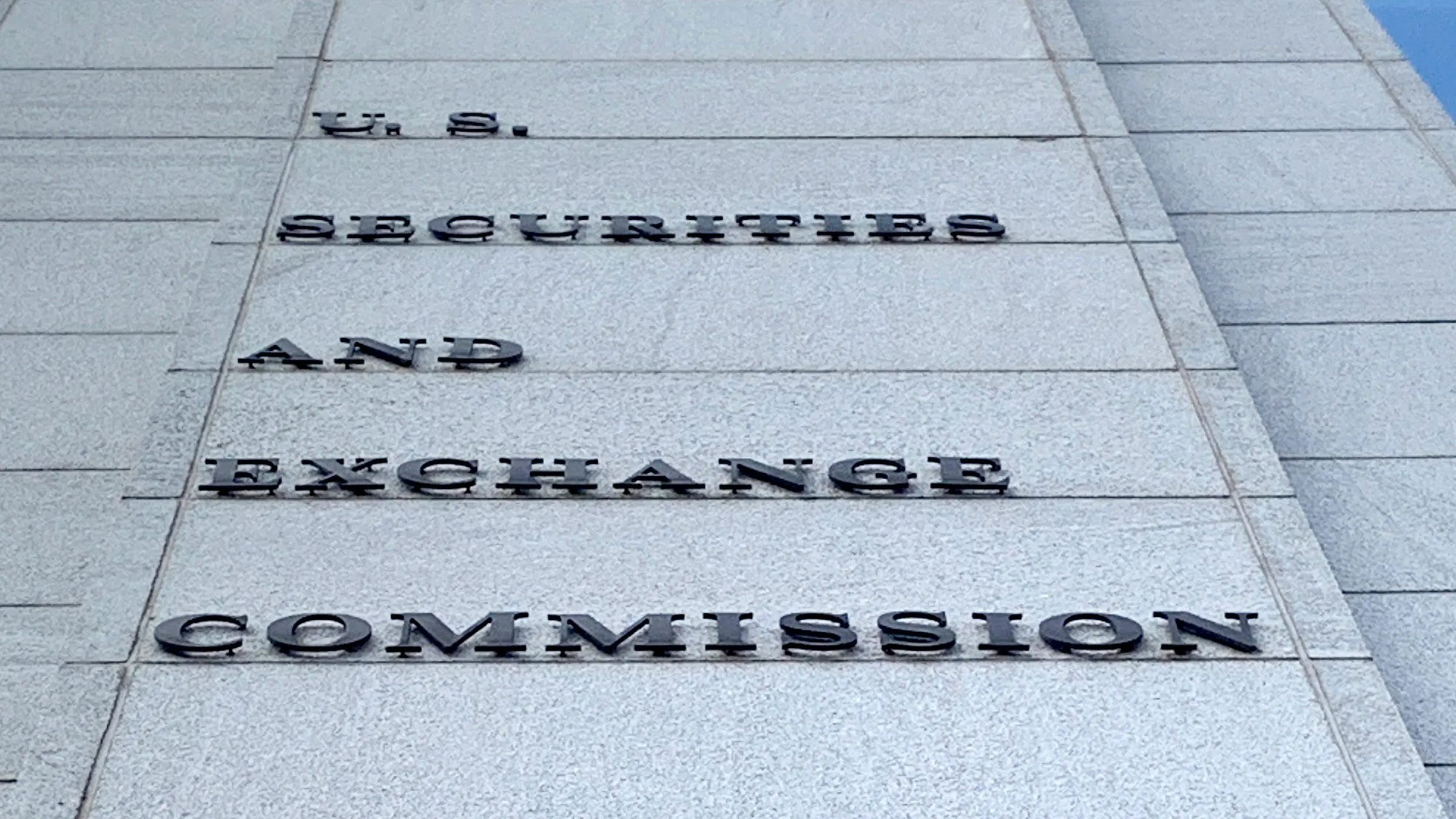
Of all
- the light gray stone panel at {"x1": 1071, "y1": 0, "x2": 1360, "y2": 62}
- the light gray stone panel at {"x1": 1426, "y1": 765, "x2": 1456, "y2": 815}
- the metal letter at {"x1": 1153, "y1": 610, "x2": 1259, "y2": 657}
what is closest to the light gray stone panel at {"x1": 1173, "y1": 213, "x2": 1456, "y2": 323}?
the light gray stone panel at {"x1": 1071, "y1": 0, "x2": 1360, "y2": 62}

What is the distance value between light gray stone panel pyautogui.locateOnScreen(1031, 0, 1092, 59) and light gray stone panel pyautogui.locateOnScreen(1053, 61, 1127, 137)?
0.09 meters

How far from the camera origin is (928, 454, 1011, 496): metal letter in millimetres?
6492

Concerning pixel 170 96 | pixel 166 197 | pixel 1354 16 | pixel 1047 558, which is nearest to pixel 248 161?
pixel 166 197

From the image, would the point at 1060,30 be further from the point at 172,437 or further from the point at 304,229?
the point at 172,437

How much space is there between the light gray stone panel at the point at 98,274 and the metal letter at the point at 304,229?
0.60 metres

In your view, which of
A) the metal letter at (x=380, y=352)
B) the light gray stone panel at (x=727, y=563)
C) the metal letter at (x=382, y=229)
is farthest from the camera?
the metal letter at (x=382, y=229)

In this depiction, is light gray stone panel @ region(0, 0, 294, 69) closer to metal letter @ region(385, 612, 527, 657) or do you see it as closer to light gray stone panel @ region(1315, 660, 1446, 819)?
metal letter @ region(385, 612, 527, 657)

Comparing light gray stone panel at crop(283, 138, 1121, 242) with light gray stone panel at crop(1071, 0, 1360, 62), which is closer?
light gray stone panel at crop(283, 138, 1121, 242)

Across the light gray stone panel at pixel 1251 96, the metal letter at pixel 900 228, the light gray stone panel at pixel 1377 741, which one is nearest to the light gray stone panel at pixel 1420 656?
the light gray stone panel at pixel 1377 741

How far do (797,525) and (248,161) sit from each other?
3584 millimetres

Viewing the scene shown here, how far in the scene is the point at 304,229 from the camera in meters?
7.94

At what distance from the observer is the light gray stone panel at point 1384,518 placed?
22.3 feet

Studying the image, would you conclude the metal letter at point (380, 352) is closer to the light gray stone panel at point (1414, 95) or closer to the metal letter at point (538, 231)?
the metal letter at point (538, 231)

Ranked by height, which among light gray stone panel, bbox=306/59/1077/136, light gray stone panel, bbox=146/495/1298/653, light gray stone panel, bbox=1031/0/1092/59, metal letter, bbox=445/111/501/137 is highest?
Result: light gray stone panel, bbox=1031/0/1092/59
